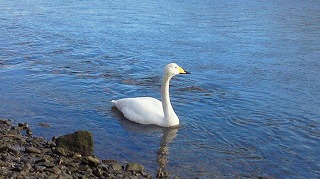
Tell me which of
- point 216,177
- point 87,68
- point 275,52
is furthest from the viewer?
point 275,52

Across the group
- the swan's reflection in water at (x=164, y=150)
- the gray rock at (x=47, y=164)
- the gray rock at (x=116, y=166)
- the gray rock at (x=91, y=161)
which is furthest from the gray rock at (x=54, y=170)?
the swan's reflection in water at (x=164, y=150)

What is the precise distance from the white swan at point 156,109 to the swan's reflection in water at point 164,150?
0.83ft

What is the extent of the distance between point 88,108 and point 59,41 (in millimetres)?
9376

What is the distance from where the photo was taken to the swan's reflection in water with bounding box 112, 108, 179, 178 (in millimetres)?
9664

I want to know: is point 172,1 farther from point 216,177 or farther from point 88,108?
point 216,177

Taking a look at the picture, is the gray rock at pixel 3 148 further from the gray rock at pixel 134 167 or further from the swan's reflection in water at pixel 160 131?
the swan's reflection in water at pixel 160 131

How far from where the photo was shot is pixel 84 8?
32219mm

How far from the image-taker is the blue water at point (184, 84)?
9.99 metres

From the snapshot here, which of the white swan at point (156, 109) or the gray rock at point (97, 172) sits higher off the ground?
the white swan at point (156, 109)

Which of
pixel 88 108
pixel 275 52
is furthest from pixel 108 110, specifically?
pixel 275 52

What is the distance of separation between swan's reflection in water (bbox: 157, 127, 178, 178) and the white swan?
0.25 metres

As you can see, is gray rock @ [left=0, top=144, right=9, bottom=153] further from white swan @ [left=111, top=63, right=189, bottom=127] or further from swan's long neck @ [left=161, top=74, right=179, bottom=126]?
swan's long neck @ [left=161, top=74, right=179, bottom=126]

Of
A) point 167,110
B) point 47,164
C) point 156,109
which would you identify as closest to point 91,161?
point 47,164

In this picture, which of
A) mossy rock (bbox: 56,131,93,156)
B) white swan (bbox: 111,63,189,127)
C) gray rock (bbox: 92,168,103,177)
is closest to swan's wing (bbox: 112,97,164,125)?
white swan (bbox: 111,63,189,127)
